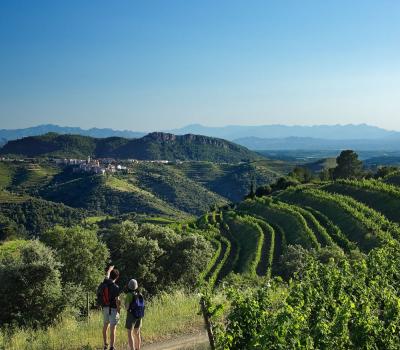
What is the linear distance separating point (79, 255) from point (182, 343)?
64.0 ft

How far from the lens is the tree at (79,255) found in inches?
1280

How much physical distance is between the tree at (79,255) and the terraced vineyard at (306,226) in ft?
43.6

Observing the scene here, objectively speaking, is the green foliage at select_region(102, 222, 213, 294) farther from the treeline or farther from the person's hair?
the person's hair

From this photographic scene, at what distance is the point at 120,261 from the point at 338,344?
28.3m

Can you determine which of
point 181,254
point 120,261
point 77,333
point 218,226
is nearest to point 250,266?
point 181,254

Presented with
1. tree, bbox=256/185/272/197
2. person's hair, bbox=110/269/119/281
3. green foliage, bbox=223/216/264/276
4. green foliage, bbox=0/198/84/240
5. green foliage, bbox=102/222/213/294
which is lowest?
green foliage, bbox=0/198/84/240

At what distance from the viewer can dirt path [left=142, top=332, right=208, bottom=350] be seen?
15094mm

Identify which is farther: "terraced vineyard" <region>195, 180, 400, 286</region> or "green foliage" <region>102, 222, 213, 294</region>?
"terraced vineyard" <region>195, 180, 400, 286</region>

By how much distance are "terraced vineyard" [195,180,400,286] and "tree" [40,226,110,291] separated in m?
13.3

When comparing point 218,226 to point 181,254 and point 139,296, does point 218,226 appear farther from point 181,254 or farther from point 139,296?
point 139,296

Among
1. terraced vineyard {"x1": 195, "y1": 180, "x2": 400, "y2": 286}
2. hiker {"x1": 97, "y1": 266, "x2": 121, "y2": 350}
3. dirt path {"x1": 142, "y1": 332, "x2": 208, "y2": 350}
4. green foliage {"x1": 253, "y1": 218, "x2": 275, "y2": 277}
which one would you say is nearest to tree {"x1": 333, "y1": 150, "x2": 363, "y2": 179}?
terraced vineyard {"x1": 195, "y1": 180, "x2": 400, "y2": 286}

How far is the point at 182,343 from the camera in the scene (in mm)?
15500

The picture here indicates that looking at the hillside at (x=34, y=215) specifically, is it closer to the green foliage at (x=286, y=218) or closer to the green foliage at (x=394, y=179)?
the green foliage at (x=286, y=218)

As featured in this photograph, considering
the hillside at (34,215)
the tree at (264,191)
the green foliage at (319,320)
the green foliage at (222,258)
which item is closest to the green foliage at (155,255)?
the green foliage at (222,258)
